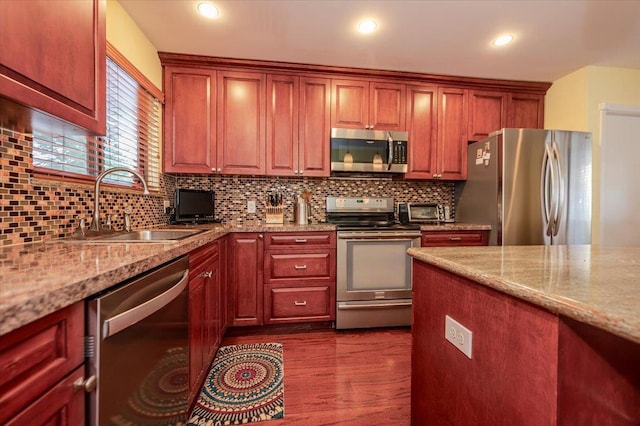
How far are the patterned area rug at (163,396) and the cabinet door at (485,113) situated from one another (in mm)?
3080

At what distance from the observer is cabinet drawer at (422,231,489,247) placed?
2.47 meters

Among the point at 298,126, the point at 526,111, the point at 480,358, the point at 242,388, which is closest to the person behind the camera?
the point at 480,358

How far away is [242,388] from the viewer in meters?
1.62

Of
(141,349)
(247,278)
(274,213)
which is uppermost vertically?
(274,213)

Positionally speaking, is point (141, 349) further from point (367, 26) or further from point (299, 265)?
point (367, 26)

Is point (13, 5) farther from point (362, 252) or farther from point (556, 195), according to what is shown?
point (556, 195)

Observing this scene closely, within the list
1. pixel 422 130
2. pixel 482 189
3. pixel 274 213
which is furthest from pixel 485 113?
pixel 274 213

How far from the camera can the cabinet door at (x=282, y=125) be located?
2555 millimetres

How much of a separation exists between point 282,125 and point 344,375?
2087mm

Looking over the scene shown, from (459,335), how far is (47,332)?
102cm

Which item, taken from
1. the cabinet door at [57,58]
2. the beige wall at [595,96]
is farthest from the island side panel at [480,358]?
the beige wall at [595,96]

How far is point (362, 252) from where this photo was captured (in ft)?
7.75

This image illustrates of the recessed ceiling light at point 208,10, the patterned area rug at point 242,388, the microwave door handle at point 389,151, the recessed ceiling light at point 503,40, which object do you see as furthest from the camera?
the microwave door handle at point 389,151

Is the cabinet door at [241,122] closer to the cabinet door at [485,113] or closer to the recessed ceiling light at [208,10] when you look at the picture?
the recessed ceiling light at [208,10]
